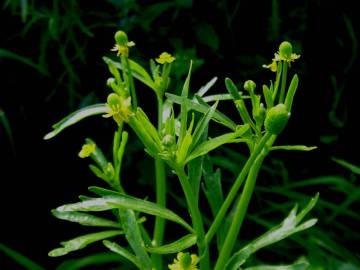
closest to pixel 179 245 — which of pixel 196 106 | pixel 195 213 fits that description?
pixel 195 213

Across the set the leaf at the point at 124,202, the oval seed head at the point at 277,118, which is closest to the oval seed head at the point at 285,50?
the oval seed head at the point at 277,118

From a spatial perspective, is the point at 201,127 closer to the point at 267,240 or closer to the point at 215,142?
the point at 215,142

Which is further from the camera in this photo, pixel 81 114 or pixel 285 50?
pixel 81 114

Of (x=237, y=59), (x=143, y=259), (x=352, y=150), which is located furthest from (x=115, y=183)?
(x=352, y=150)

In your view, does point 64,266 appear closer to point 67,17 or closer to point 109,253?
point 109,253

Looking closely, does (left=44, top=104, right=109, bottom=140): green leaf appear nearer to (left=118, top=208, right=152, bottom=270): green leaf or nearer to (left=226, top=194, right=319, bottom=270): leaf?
(left=118, top=208, right=152, bottom=270): green leaf
